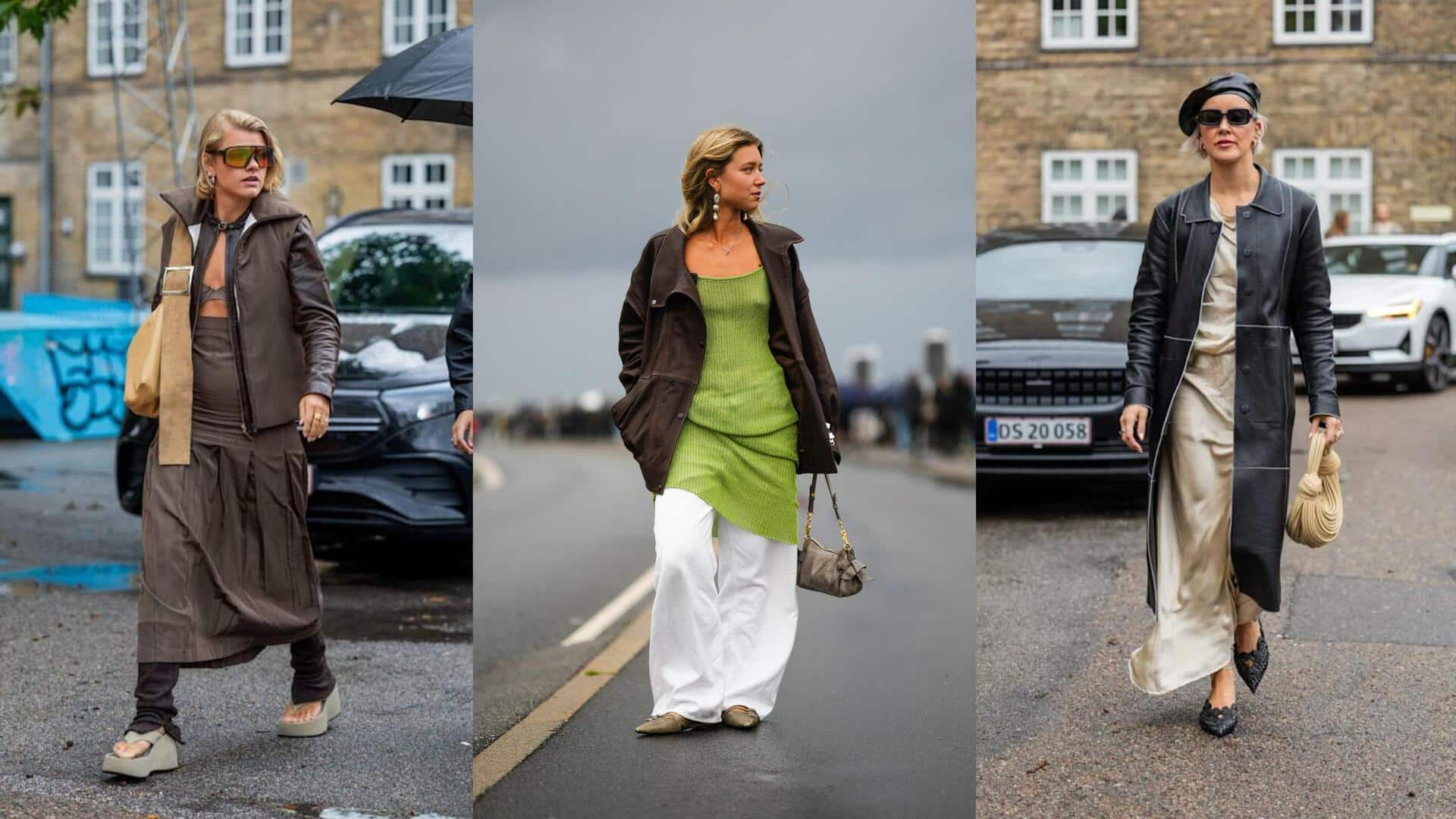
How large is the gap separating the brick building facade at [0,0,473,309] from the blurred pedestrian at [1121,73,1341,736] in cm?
1228

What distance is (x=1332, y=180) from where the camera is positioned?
22.3 metres

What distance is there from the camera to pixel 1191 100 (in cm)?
509

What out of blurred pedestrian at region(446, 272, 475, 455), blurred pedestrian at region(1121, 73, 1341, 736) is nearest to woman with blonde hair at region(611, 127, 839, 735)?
blurred pedestrian at region(446, 272, 475, 455)

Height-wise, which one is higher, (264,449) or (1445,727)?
(264,449)

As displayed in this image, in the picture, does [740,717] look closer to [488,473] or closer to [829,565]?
[829,565]

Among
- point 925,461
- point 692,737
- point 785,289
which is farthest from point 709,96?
point 692,737

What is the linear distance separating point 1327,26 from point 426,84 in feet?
62.6

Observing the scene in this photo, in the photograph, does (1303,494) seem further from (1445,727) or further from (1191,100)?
(1191,100)

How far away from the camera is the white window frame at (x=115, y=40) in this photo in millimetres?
20266

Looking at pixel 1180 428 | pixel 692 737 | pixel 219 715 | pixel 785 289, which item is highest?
pixel 785 289

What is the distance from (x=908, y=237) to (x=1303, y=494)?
7.67 ft

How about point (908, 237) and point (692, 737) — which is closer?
point (908, 237)

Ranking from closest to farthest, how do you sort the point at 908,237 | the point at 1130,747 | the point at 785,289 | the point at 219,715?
the point at 908,237 < the point at 785,289 < the point at 1130,747 < the point at 219,715

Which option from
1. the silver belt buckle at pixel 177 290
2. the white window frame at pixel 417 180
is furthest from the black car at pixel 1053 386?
the white window frame at pixel 417 180
